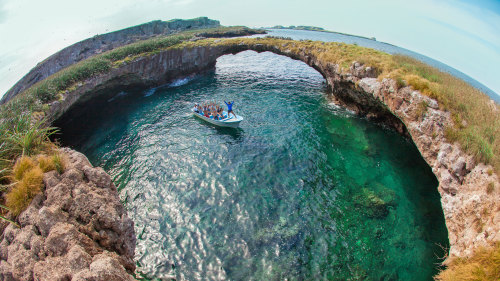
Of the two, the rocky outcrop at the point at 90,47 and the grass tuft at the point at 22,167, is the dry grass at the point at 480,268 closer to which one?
the grass tuft at the point at 22,167

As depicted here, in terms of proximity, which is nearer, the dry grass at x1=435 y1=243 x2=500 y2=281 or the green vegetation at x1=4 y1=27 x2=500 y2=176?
the dry grass at x1=435 y1=243 x2=500 y2=281

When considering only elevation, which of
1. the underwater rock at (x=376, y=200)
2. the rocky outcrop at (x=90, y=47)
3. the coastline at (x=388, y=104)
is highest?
the coastline at (x=388, y=104)

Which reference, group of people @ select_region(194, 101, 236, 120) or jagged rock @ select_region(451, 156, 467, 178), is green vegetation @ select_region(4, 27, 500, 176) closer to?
jagged rock @ select_region(451, 156, 467, 178)

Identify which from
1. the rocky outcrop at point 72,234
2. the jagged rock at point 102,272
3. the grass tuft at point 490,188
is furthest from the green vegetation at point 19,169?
the grass tuft at point 490,188

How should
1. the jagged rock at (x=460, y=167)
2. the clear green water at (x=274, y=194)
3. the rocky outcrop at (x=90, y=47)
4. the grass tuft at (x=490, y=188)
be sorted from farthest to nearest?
the rocky outcrop at (x=90, y=47), the jagged rock at (x=460, y=167), the clear green water at (x=274, y=194), the grass tuft at (x=490, y=188)

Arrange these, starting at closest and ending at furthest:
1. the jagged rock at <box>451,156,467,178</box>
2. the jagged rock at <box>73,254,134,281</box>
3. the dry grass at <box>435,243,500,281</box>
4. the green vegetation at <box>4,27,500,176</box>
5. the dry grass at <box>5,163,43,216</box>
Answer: the jagged rock at <box>73,254,134,281</box> → the dry grass at <box>435,243,500,281</box> → the dry grass at <box>5,163,43,216</box> → the jagged rock at <box>451,156,467,178</box> → the green vegetation at <box>4,27,500,176</box>

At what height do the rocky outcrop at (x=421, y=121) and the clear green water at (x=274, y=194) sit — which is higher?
the rocky outcrop at (x=421, y=121)

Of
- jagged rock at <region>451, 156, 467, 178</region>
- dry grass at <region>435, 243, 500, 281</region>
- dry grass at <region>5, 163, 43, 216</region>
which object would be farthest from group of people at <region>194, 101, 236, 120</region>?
dry grass at <region>435, 243, 500, 281</region>

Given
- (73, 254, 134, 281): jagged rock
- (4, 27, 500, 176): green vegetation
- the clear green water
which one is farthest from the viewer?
(4, 27, 500, 176): green vegetation
